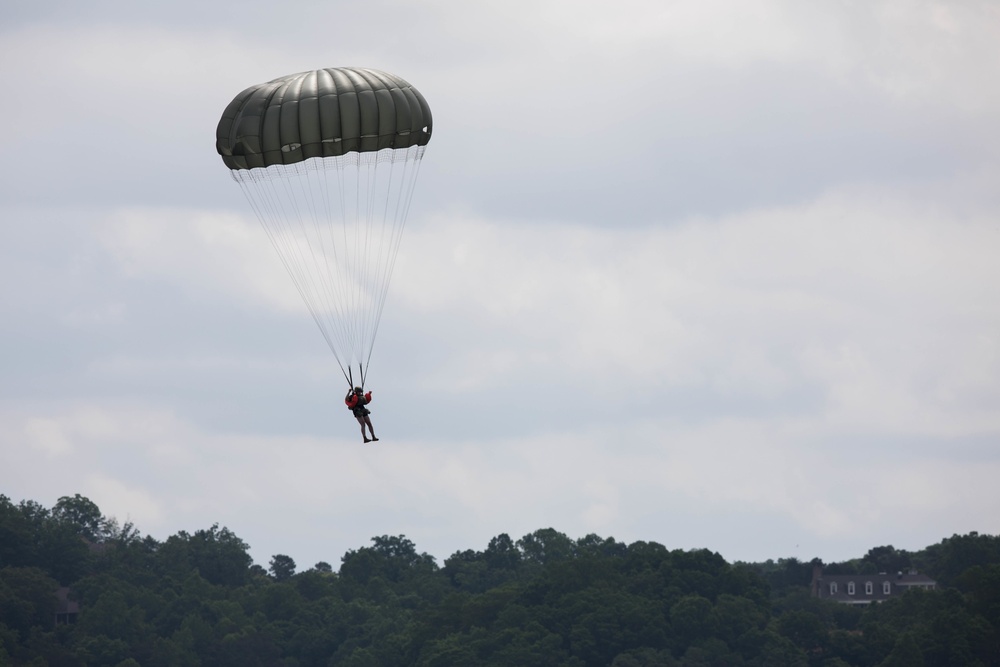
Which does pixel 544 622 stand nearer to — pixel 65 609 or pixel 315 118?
pixel 65 609

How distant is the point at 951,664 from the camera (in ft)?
484

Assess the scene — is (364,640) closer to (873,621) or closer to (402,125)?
(873,621)

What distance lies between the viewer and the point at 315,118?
216 feet

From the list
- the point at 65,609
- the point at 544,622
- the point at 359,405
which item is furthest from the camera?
the point at 65,609

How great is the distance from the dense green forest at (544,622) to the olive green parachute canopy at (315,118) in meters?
91.4

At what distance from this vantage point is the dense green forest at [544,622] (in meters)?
155

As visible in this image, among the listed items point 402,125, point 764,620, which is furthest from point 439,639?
point 402,125

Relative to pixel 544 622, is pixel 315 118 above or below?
above

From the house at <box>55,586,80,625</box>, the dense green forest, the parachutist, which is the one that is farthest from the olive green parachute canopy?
the house at <box>55,586,80,625</box>

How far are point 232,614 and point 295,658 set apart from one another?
7.98 metres

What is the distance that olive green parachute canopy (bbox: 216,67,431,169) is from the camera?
65.9m

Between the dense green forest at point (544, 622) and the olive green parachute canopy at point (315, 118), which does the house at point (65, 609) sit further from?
the olive green parachute canopy at point (315, 118)

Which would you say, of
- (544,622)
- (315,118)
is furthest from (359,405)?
(544,622)

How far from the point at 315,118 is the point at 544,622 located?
102 metres
